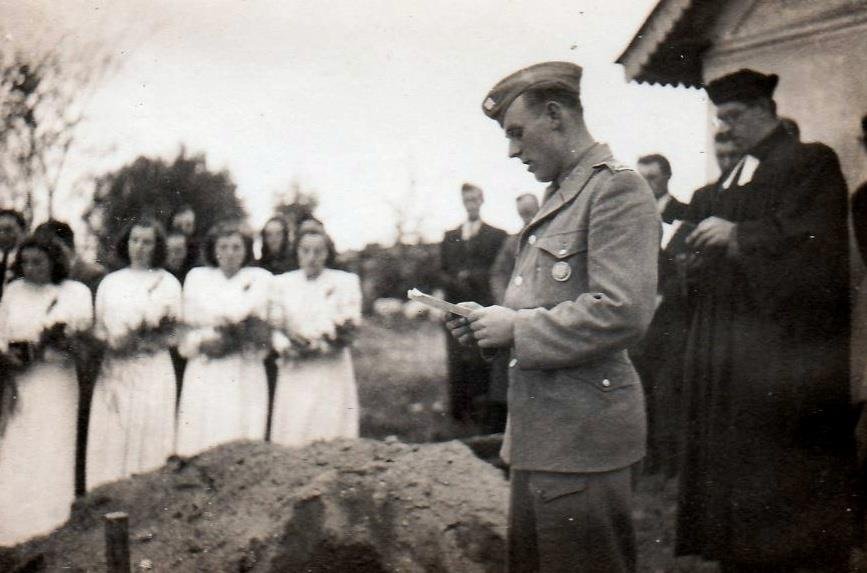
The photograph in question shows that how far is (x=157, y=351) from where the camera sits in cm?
409

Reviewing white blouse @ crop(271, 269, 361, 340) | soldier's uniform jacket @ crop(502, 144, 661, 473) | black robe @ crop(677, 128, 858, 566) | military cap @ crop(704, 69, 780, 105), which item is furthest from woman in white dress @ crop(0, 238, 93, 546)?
military cap @ crop(704, 69, 780, 105)

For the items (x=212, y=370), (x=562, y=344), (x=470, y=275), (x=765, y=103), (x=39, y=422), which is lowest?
(x=39, y=422)

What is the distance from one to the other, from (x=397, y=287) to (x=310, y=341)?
1.75 feet

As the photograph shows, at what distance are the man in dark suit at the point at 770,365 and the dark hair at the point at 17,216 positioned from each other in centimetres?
292

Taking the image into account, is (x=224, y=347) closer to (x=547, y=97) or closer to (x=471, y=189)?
(x=471, y=189)

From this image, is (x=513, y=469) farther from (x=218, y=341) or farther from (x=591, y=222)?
(x=218, y=341)

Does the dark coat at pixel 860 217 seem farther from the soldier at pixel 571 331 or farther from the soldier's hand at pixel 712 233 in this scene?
the soldier at pixel 571 331

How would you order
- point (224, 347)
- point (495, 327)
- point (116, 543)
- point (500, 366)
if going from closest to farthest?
1. point (495, 327)
2. point (116, 543)
3. point (224, 347)
4. point (500, 366)

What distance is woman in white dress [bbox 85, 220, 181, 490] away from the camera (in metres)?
3.99

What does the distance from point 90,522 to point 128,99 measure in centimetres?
185

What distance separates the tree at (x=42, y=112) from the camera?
3691 millimetres

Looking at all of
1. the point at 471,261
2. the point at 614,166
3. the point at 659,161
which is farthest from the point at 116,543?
the point at 659,161

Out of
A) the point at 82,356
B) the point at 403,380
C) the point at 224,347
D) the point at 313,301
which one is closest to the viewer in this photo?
the point at 82,356

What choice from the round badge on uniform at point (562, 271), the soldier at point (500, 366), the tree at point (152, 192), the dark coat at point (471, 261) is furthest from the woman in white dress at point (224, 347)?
the round badge on uniform at point (562, 271)
